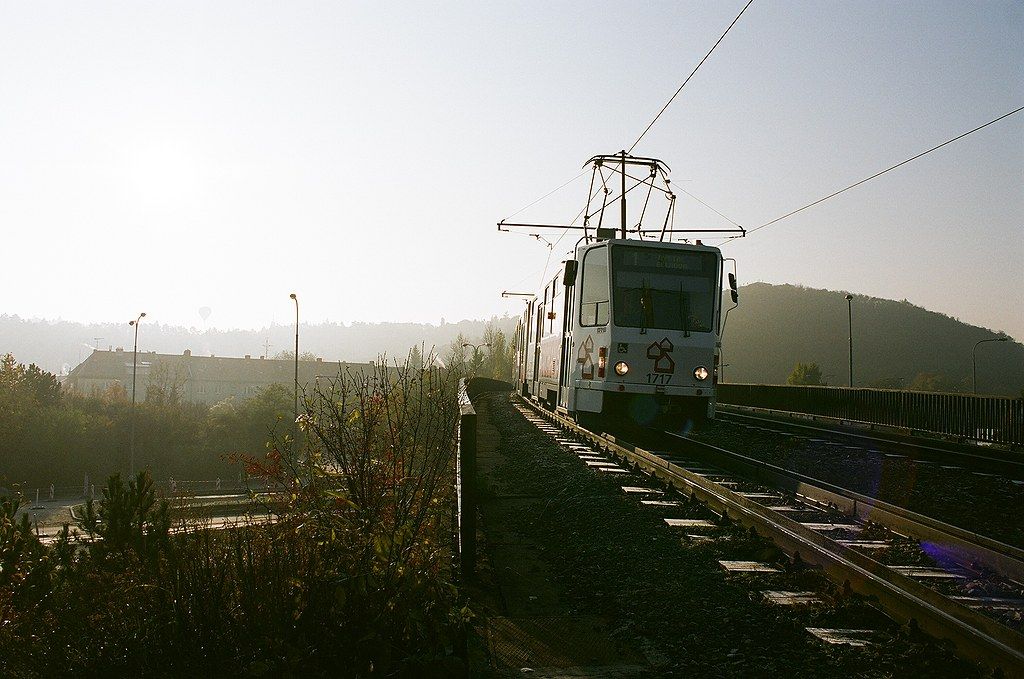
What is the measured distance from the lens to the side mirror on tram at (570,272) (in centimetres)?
1527

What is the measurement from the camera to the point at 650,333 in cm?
1402

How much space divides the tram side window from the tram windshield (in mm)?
236

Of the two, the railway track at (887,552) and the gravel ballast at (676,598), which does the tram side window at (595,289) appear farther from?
the gravel ballast at (676,598)

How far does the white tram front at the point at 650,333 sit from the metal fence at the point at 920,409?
24.0ft

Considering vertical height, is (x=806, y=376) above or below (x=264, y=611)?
above

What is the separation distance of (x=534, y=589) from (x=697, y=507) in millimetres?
2825

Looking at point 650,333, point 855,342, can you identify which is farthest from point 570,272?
point 855,342

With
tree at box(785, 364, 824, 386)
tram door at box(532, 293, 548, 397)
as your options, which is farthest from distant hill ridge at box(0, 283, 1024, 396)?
tram door at box(532, 293, 548, 397)

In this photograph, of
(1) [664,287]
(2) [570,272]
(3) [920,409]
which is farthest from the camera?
(3) [920,409]

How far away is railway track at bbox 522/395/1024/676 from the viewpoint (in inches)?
163

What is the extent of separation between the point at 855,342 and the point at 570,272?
479 ft

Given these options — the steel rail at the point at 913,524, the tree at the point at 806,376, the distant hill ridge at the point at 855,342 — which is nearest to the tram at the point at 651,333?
the steel rail at the point at 913,524

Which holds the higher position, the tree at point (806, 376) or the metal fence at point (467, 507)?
the tree at point (806, 376)

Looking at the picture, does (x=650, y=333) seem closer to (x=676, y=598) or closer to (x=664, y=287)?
(x=664, y=287)
